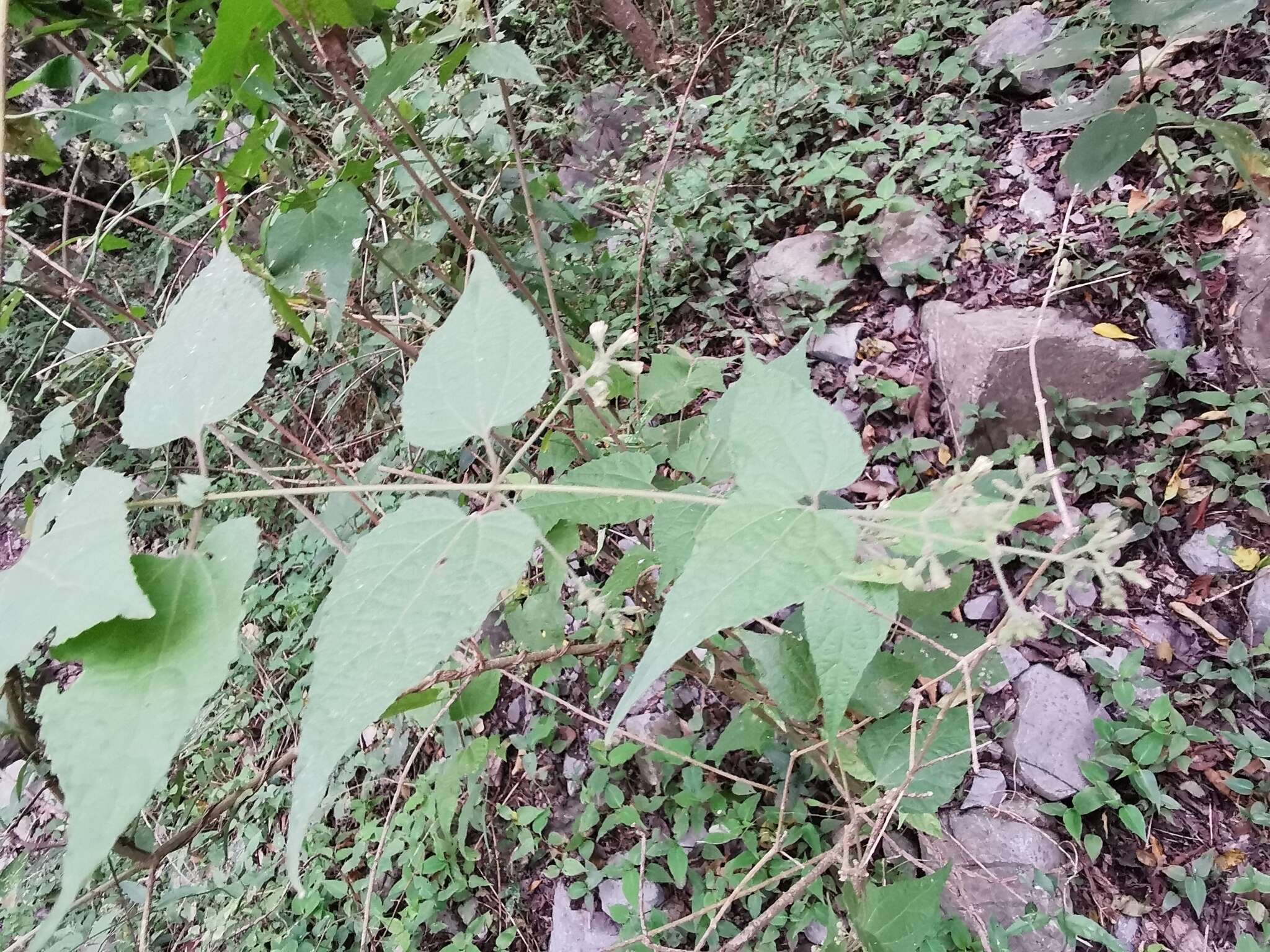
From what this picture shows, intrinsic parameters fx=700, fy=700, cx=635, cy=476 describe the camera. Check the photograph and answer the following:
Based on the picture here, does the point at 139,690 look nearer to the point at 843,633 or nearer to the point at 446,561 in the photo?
the point at 446,561

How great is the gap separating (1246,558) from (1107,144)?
3.85 feet

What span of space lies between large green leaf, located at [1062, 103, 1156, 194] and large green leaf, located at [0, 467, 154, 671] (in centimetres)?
177

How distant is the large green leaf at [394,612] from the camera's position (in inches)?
17.8

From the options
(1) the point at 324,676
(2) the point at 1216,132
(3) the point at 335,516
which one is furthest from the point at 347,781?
(2) the point at 1216,132

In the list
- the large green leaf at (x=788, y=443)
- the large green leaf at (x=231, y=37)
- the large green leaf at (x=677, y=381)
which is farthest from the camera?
the large green leaf at (x=677, y=381)

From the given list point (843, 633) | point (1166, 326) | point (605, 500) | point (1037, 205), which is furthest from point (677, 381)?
point (1037, 205)

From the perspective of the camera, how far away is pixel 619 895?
198 cm

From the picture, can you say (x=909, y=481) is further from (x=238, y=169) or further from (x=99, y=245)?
(x=99, y=245)

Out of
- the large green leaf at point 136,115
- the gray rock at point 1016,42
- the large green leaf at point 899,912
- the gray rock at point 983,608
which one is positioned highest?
the large green leaf at point 136,115

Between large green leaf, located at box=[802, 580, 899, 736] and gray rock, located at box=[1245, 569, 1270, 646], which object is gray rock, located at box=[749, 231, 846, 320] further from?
large green leaf, located at box=[802, 580, 899, 736]

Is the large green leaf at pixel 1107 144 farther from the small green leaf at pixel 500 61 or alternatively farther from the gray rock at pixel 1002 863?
the gray rock at pixel 1002 863

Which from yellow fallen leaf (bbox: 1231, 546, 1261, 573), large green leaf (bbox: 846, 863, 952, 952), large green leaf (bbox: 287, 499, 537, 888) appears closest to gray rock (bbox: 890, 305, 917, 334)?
yellow fallen leaf (bbox: 1231, 546, 1261, 573)

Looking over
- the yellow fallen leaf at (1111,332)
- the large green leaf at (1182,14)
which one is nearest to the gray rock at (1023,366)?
the yellow fallen leaf at (1111,332)

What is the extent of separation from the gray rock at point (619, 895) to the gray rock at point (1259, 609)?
5.50 feet
